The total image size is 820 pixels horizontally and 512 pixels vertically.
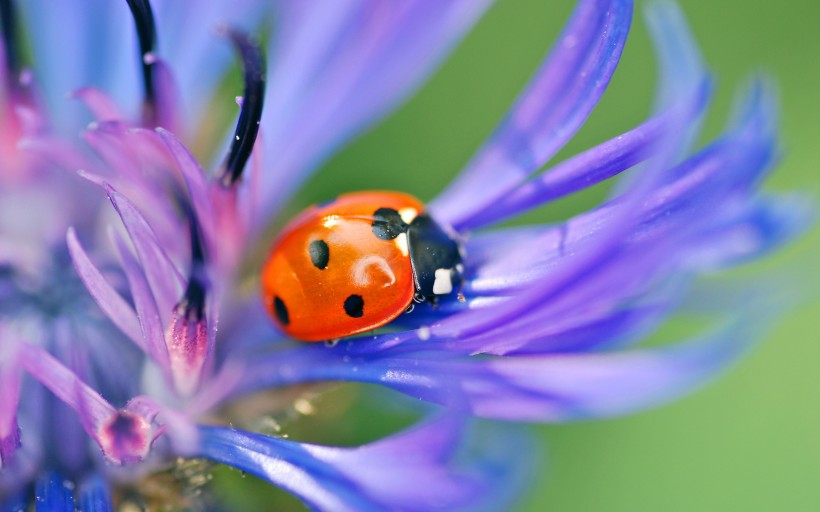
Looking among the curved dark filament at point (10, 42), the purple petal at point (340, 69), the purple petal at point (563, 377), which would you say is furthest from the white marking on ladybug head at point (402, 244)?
the curved dark filament at point (10, 42)

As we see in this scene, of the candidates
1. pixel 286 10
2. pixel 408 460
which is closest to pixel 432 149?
pixel 286 10

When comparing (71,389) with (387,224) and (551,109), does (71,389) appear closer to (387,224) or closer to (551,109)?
(387,224)

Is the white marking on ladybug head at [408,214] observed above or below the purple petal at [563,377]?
above

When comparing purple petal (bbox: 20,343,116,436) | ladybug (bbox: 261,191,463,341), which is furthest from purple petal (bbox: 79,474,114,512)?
ladybug (bbox: 261,191,463,341)

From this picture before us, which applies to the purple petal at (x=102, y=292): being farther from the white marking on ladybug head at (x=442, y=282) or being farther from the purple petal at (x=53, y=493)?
the white marking on ladybug head at (x=442, y=282)

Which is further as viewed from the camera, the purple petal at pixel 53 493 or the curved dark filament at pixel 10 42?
the curved dark filament at pixel 10 42

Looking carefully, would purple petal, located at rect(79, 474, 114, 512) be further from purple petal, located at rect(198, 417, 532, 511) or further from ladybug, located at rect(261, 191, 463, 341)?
ladybug, located at rect(261, 191, 463, 341)

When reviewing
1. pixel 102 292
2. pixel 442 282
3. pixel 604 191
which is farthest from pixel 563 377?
pixel 604 191
